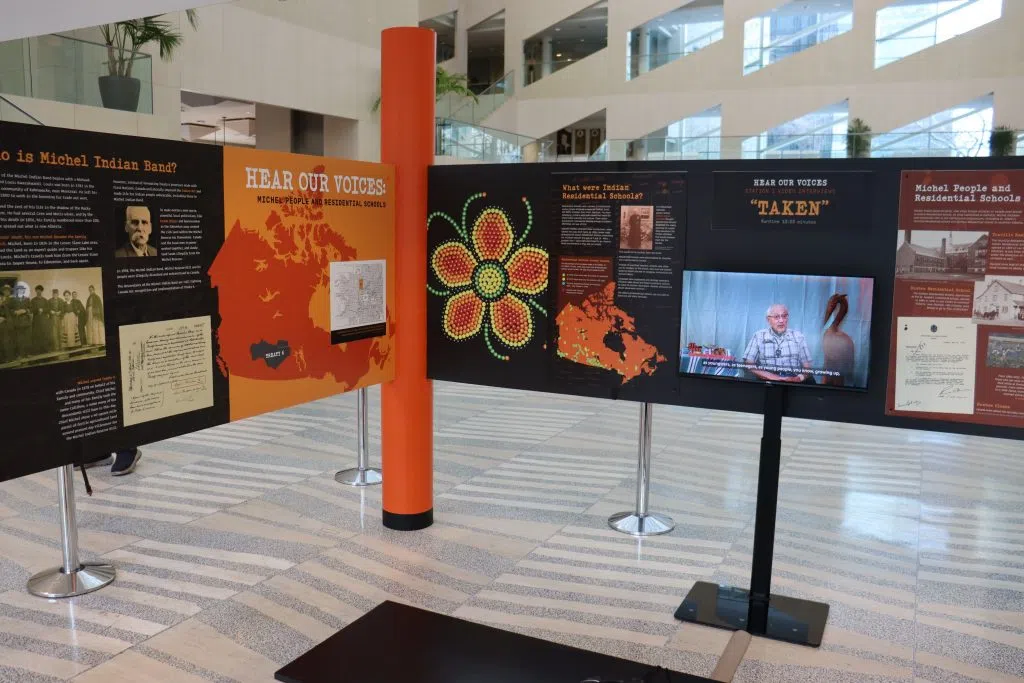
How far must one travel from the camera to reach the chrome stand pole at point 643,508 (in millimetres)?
5562

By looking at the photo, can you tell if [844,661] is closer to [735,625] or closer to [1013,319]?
[735,625]

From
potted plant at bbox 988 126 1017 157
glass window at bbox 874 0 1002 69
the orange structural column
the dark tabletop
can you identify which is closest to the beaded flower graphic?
the orange structural column

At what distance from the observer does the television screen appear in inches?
163

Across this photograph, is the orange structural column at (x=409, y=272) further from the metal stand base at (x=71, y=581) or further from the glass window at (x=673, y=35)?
the glass window at (x=673, y=35)

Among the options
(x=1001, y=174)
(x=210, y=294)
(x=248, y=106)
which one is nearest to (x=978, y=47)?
(x=248, y=106)

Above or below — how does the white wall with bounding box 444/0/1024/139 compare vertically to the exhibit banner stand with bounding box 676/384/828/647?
above

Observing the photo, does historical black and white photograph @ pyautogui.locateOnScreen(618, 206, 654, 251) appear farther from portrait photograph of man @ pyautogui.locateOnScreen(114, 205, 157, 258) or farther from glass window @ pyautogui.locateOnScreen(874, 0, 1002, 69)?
glass window @ pyautogui.locateOnScreen(874, 0, 1002, 69)

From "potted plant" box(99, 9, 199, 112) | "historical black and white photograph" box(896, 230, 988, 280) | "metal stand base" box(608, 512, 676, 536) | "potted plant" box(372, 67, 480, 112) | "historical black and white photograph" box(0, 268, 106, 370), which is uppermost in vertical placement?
"potted plant" box(372, 67, 480, 112)

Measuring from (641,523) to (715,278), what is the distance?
192 centimetres

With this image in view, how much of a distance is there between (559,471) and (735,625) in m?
2.91

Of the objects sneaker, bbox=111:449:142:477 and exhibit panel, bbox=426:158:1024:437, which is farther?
sneaker, bbox=111:449:142:477

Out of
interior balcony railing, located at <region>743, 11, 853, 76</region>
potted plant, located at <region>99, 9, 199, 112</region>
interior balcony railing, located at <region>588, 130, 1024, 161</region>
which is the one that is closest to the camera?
potted plant, located at <region>99, 9, 199, 112</region>

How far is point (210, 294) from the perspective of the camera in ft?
13.7

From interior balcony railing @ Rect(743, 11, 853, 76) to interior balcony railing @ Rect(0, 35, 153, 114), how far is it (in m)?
15.5
